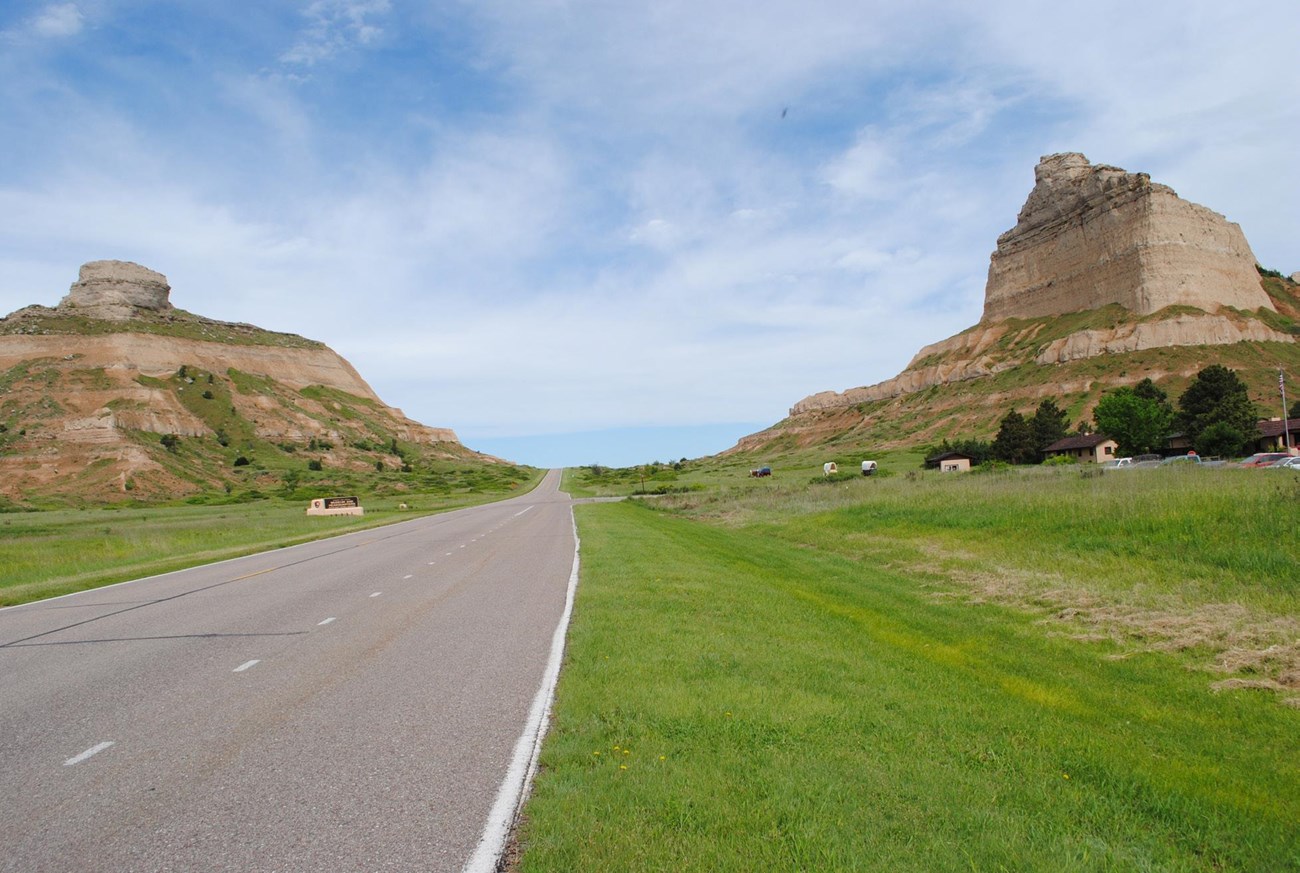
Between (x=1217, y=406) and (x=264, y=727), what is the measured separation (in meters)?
85.4

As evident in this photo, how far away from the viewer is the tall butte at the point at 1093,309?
102 meters

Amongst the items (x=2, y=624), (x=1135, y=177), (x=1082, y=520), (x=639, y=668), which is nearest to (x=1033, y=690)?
(x=639, y=668)

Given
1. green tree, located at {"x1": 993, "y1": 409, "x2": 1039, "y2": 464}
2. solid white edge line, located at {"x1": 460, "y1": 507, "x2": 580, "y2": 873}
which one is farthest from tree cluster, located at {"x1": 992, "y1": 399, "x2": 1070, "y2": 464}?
solid white edge line, located at {"x1": 460, "y1": 507, "x2": 580, "y2": 873}

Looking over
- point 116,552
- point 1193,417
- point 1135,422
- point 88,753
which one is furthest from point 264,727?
point 1193,417

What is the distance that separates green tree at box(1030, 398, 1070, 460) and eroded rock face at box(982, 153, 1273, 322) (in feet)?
138

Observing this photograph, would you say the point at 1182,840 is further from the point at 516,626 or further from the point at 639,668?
the point at 516,626

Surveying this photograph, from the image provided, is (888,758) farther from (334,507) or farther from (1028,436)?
(1028,436)

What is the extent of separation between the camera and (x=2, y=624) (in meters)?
11.7

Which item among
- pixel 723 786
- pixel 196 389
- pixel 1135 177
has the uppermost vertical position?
pixel 1135 177

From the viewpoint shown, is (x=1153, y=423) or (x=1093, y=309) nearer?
(x=1153, y=423)

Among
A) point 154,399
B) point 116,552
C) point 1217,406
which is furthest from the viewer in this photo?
point 154,399

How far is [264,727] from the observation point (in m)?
6.07

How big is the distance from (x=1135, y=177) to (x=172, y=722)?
15054 centimetres

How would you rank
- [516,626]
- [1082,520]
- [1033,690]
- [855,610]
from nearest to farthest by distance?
[1033,690] < [516,626] < [855,610] < [1082,520]
